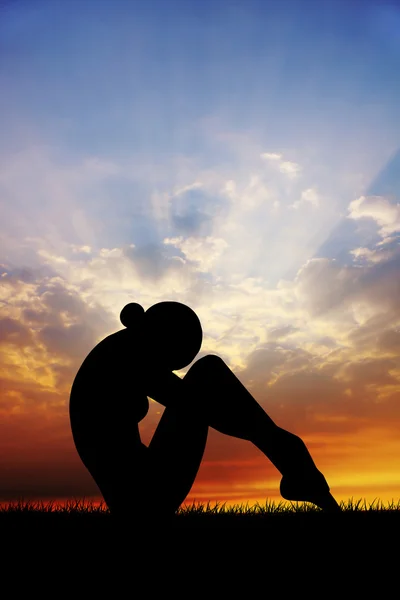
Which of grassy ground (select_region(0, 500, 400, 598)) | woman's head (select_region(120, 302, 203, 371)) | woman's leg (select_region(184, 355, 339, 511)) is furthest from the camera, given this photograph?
woman's head (select_region(120, 302, 203, 371))

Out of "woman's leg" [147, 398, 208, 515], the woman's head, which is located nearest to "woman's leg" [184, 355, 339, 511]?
"woman's leg" [147, 398, 208, 515]

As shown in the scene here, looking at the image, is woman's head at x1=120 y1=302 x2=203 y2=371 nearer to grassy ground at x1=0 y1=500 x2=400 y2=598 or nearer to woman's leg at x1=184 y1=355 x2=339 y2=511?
woman's leg at x1=184 y1=355 x2=339 y2=511

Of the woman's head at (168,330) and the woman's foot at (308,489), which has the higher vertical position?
the woman's head at (168,330)

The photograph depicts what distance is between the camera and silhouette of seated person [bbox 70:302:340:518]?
4.90 metres

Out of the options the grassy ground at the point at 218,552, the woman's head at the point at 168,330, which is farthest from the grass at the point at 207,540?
the woman's head at the point at 168,330

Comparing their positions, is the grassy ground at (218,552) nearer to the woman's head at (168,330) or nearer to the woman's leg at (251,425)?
the woman's leg at (251,425)

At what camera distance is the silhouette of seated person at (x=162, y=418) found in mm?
4902

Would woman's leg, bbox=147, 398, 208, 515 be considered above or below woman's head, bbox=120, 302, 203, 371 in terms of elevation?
below

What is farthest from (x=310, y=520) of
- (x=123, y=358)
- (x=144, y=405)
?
(x=123, y=358)

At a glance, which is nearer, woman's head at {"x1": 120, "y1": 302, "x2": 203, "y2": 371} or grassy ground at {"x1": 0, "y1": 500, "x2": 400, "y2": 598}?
grassy ground at {"x1": 0, "y1": 500, "x2": 400, "y2": 598}

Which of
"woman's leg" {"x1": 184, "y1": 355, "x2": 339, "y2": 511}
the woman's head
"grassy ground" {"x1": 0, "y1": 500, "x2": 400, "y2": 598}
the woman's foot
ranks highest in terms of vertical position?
the woman's head

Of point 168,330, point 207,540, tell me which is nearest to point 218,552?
point 207,540

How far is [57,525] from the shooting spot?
6484mm

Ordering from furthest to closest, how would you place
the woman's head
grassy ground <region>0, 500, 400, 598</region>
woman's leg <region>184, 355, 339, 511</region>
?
the woman's head, woman's leg <region>184, 355, 339, 511</region>, grassy ground <region>0, 500, 400, 598</region>
